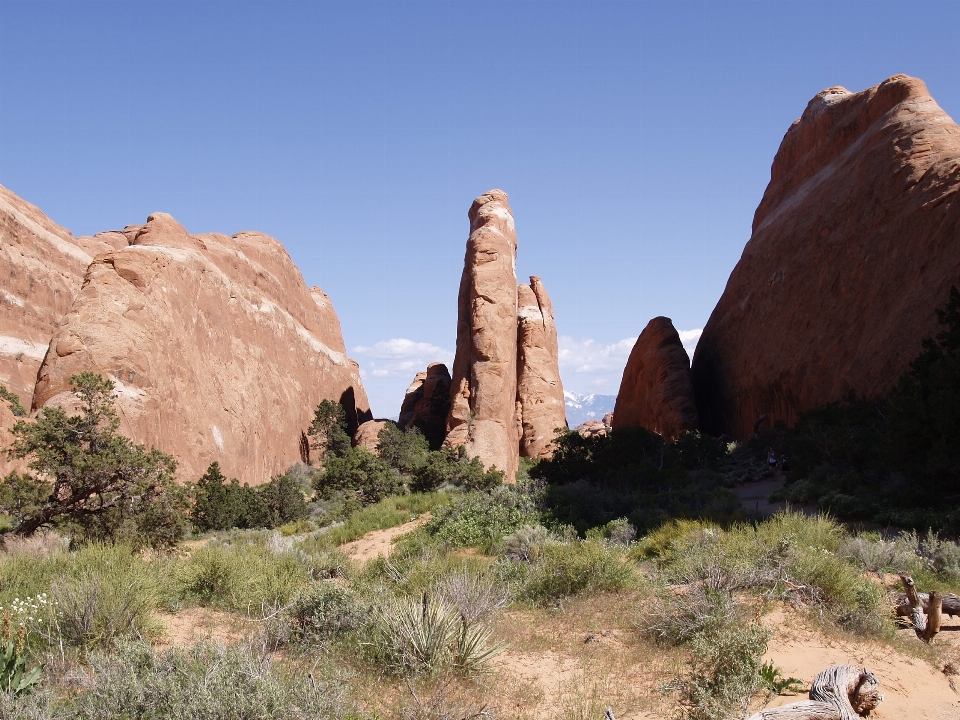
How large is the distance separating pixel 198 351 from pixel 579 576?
20.3 metres

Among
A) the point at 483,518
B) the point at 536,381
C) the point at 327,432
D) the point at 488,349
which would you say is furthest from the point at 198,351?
the point at 483,518

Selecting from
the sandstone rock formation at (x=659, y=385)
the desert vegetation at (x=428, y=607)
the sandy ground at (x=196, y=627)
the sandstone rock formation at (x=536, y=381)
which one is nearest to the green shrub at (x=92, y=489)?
the desert vegetation at (x=428, y=607)

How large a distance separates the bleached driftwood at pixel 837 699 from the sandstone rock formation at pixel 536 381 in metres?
24.3

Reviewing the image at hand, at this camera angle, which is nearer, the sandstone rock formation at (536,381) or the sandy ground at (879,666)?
the sandy ground at (879,666)

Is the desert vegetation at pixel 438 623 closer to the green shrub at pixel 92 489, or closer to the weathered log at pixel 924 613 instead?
the weathered log at pixel 924 613

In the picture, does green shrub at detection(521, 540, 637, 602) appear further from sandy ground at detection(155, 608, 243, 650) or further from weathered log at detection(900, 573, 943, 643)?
sandy ground at detection(155, 608, 243, 650)

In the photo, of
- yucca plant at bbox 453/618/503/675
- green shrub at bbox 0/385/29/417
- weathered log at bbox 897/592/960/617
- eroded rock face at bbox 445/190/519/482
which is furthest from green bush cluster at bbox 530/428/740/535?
green shrub at bbox 0/385/29/417

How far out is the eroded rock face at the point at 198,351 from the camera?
1992cm

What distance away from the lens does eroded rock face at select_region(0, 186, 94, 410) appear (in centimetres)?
2758

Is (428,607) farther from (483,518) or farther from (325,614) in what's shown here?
(483,518)

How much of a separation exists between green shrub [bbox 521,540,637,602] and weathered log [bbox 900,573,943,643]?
9.76 feet

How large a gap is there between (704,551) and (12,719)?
7.63 metres

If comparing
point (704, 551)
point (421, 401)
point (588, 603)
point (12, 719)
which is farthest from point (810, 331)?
point (12, 719)

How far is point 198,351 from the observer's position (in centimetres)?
2489
